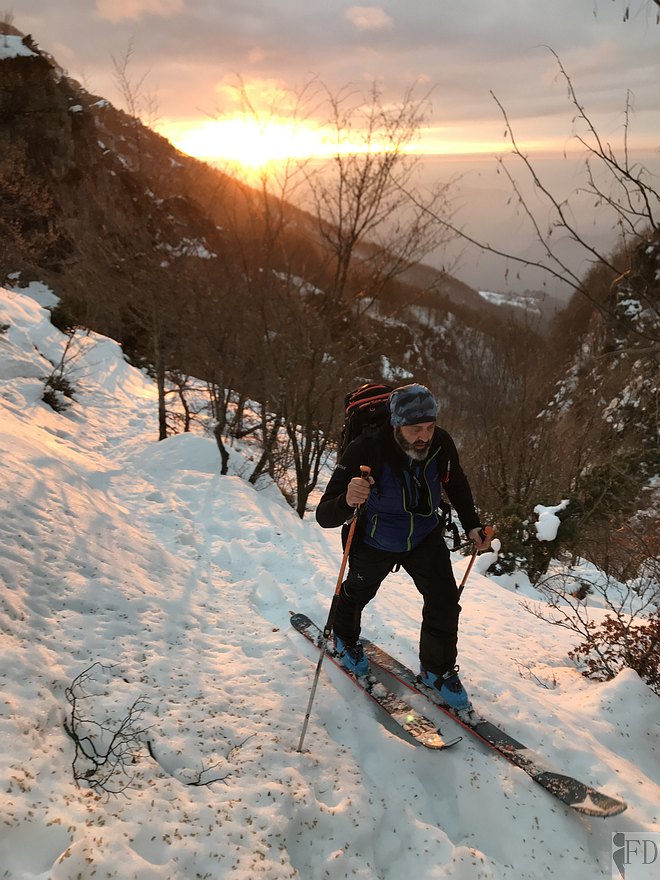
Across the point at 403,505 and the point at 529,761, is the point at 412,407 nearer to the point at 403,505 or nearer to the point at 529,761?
the point at 403,505

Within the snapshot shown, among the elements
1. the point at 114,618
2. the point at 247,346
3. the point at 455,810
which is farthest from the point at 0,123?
the point at 455,810

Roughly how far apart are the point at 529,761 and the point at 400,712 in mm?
801

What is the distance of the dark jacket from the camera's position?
2.91 meters

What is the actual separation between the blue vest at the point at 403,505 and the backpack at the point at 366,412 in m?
0.32

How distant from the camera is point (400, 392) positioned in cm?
283

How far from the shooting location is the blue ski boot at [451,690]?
10.6 ft

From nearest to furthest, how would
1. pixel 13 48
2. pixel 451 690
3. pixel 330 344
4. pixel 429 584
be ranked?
pixel 429 584, pixel 451 690, pixel 330 344, pixel 13 48

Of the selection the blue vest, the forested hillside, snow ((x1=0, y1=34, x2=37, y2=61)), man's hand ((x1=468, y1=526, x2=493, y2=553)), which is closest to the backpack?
the blue vest

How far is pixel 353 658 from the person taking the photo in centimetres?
353

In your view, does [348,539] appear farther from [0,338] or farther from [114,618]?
[0,338]

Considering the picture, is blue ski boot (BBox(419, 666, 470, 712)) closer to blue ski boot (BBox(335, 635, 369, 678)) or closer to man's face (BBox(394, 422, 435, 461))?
blue ski boot (BBox(335, 635, 369, 678))

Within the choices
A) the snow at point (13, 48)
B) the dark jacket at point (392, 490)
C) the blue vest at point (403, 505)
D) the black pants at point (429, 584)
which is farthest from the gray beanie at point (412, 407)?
the snow at point (13, 48)

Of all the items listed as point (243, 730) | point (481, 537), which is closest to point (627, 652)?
point (481, 537)

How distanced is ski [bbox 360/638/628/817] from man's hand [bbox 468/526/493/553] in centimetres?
113
